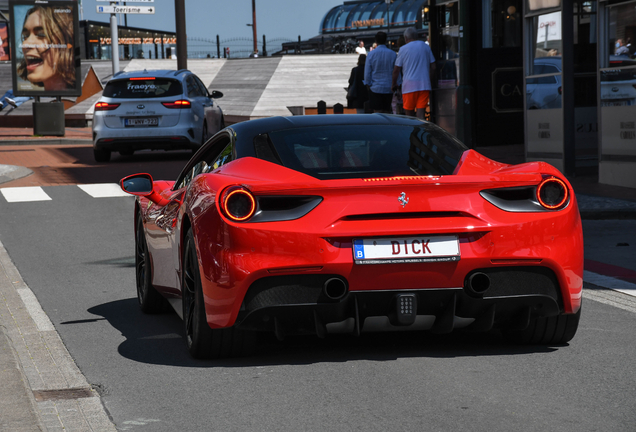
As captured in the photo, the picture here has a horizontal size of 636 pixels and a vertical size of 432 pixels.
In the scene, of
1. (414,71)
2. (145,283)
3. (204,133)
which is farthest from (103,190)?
(145,283)

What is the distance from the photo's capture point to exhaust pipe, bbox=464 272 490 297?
Result: 493 cm

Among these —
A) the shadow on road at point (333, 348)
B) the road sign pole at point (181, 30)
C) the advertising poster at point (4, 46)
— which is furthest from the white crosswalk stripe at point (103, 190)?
the advertising poster at point (4, 46)

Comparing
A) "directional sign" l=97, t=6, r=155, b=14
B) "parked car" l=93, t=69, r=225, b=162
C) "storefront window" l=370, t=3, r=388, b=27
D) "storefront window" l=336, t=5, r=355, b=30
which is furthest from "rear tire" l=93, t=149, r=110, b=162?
"storefront window" l=336, t=5, r=355, b=30

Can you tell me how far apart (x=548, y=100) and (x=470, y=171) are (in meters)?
10.4

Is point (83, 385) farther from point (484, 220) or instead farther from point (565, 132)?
point (565, 132)

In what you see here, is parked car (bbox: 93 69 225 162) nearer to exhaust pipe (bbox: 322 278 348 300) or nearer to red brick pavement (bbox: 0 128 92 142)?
red brick pavement (bbox: 0 128 92 142)

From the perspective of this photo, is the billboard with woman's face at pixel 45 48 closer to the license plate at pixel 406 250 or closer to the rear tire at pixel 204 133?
the rear tire at pixel 204 133

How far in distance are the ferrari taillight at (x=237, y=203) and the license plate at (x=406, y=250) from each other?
506 mm

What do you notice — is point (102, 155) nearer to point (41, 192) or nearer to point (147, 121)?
point (147, 121)

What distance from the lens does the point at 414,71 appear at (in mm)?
17547

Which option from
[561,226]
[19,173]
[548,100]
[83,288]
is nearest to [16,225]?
[83,288]

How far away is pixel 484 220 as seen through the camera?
16.1 feet

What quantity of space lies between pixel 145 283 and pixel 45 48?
22.9m

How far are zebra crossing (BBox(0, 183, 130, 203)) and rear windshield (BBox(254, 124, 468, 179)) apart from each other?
32.3ft
